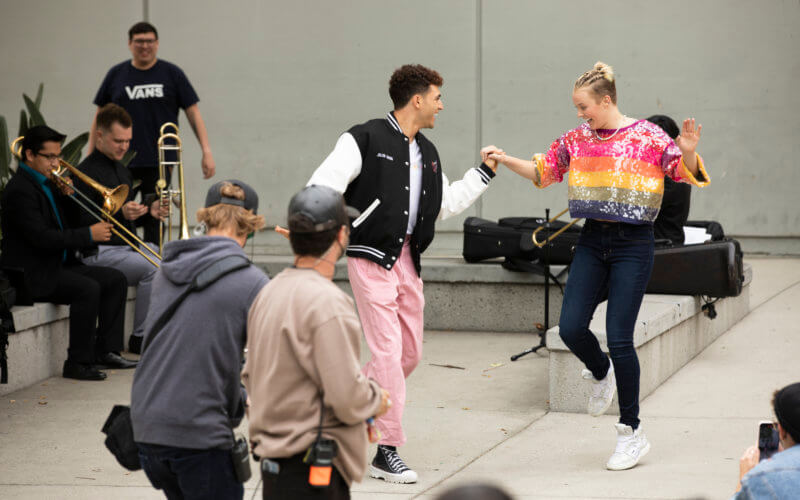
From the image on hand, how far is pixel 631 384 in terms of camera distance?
5.00 metres

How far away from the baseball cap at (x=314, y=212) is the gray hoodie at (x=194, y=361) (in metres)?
0.33

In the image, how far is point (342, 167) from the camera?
4836 mm

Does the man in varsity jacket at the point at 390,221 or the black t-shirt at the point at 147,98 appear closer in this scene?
the man in varsity jacket at the point at 390,221

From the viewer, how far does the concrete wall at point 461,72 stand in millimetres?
10516

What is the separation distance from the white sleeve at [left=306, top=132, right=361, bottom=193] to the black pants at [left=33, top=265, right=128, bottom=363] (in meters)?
2.70

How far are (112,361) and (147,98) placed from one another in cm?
224

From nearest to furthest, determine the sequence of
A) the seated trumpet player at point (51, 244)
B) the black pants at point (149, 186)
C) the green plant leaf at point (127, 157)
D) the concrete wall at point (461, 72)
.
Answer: the seated trumpet player at point (51, 244) → the green plant leaf at point (127, 157) → the black pants at point (149, 186) → the concrete wall at point (461, 72)

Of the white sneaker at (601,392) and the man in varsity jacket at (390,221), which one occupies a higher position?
the man in varsity jacket at (390,221)

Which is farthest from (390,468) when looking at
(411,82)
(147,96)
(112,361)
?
(147,96)

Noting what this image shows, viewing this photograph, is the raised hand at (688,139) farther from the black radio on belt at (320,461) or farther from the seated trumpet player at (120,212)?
the seated trumpet player at (120,212)

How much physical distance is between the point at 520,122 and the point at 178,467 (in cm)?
817

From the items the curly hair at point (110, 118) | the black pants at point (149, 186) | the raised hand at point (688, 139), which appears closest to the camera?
the raised hand at point (688, 139)

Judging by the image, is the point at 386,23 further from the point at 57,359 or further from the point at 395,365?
the point at 395,365

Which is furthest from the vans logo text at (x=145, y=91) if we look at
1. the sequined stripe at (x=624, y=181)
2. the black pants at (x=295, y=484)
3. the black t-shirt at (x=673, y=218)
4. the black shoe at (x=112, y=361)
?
the black pants at (x=295, y=484)
